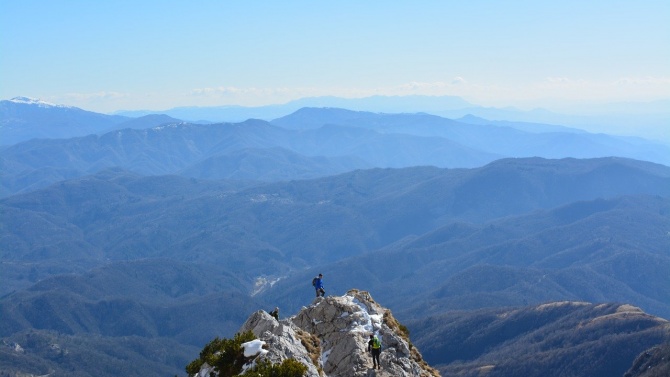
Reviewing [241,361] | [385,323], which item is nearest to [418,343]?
[385,323]

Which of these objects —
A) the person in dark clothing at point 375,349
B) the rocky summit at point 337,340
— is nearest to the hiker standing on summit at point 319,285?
the rocky summit at point 337,340

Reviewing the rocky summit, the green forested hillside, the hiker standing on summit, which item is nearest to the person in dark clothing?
the rocky summit

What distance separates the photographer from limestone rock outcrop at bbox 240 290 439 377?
33.2 meters

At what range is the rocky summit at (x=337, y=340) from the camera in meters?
32.2

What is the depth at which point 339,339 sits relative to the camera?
3891 cm

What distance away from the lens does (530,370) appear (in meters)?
150

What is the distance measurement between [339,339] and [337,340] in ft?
0.49

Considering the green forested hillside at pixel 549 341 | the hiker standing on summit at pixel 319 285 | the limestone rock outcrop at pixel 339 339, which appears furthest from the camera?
the green forested hillside at pixel 549 341

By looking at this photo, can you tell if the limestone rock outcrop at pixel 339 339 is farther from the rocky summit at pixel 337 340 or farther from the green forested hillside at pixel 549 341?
the green forested hillside at pixel 549 341

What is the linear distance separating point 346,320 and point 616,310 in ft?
511

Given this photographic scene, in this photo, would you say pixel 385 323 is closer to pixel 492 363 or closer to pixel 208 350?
pixel 208 350

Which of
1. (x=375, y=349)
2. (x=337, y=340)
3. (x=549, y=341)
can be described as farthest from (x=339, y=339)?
(x=549, y=341)

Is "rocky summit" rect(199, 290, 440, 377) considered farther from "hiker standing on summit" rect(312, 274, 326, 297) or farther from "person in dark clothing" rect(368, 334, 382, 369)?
"hiker standing on summit" rect(312, 274, 326, 297)

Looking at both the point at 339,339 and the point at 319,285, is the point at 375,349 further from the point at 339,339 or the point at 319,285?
the point at 319,285
